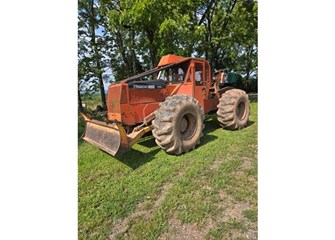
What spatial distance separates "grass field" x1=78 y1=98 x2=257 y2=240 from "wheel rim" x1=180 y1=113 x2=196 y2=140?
0.22 meters

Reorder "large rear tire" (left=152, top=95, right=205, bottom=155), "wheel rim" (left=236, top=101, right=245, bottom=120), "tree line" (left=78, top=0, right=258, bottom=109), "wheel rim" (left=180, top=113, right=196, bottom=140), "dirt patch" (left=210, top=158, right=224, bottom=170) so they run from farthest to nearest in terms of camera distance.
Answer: "wheel rim" (left=236, top=101, right=245, bottom=120) → "wheel rim" (left=180, top=113, right=196, bottom=140) → "large rear tire" (left=152, top=95, right=205, bottom=155) → "dirt patch" (left=210, top=158, right=224, bottom=170) → "tree line" (left=78, top=0, right=258, bottom=109)

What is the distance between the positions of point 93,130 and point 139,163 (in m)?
0.59

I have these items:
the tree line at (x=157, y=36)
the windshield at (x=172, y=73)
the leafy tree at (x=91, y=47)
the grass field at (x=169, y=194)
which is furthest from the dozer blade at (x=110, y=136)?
the windshield at (x=172, y=73)

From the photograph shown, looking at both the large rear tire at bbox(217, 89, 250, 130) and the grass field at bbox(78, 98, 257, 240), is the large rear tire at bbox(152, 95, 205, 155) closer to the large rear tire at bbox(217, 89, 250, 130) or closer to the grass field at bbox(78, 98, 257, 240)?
the grass field at bbox(78, 98, 257, 240)

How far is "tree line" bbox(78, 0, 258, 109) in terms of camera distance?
138cm

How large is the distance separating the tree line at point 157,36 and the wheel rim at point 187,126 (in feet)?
1.89

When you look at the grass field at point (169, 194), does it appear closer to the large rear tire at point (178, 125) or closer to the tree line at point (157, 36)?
the large rear tire at point (178, 125)

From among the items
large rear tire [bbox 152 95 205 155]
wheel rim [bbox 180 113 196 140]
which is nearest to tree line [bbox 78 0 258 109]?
large rear tire [bbox 152 95 205 155]

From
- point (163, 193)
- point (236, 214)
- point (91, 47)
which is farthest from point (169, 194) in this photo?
point (91, 47)

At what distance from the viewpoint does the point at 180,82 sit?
232cm

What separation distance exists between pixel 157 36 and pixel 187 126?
118 centimetres
